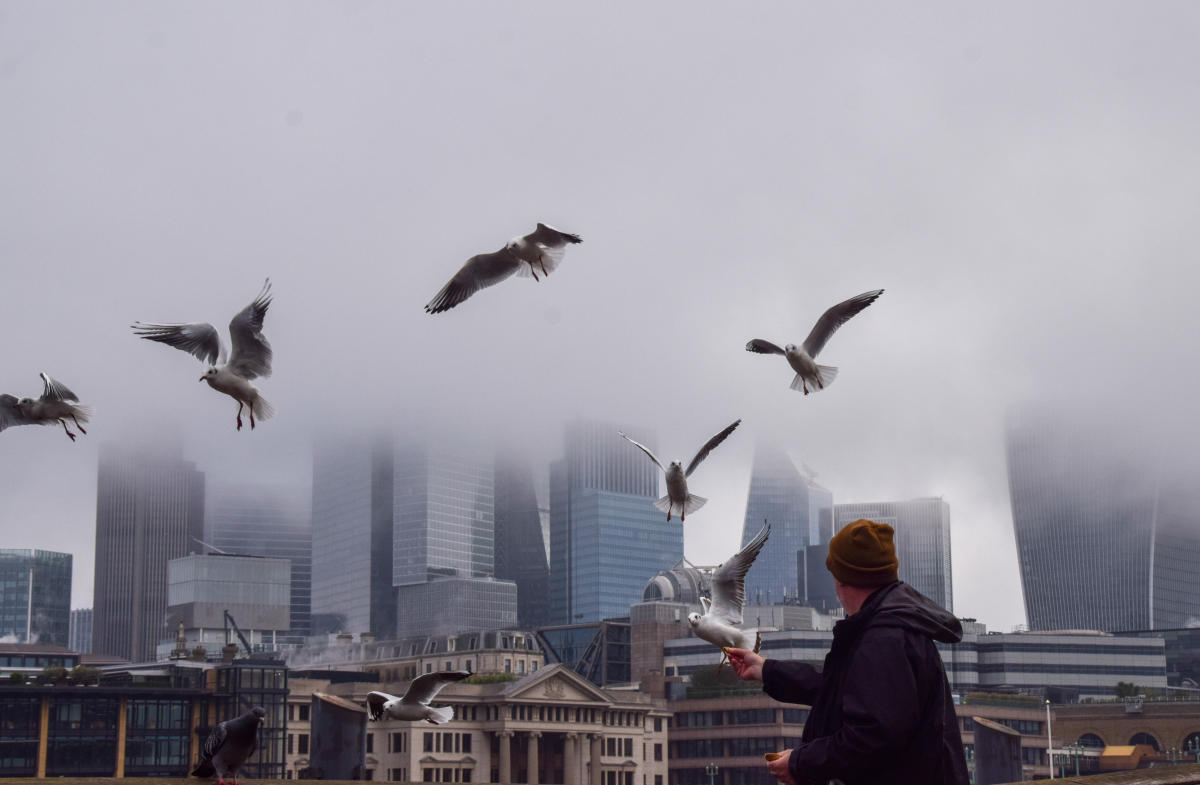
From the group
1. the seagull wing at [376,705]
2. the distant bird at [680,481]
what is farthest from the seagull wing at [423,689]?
the distant bird at [680,481]

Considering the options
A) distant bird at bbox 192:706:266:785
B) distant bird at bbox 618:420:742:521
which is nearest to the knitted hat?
distant bird at bbox 192:706:266:785

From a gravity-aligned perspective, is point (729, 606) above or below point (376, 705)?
above

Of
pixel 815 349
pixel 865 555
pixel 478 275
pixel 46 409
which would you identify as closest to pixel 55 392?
pixel 46 409

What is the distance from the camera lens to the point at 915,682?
37.2 feet

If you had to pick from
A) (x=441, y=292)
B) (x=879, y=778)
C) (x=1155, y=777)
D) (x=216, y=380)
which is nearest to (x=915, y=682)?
(x=879, y=778)

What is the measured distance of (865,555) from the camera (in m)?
11.9

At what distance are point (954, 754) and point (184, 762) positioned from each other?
179 m

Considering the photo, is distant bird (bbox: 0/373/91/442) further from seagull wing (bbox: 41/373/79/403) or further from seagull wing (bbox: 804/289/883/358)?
seagull wing (bbox: 804/289/883/358)

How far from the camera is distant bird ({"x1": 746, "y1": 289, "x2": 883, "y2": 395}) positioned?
36312 mm

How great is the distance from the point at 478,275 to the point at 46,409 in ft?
31.7

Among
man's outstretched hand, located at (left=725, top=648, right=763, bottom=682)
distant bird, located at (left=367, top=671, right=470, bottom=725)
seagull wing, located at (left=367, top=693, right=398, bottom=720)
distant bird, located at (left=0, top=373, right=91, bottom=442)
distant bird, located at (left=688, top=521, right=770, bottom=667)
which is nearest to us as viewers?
man's outstretched hand, located at (left=725, top=648, right=763, bottom=682)

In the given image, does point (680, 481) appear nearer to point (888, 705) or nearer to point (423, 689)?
point (423, 689)

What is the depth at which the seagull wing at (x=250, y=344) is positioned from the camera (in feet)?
103

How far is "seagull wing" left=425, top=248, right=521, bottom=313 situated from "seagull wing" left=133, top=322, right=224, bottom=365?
17.1ft
